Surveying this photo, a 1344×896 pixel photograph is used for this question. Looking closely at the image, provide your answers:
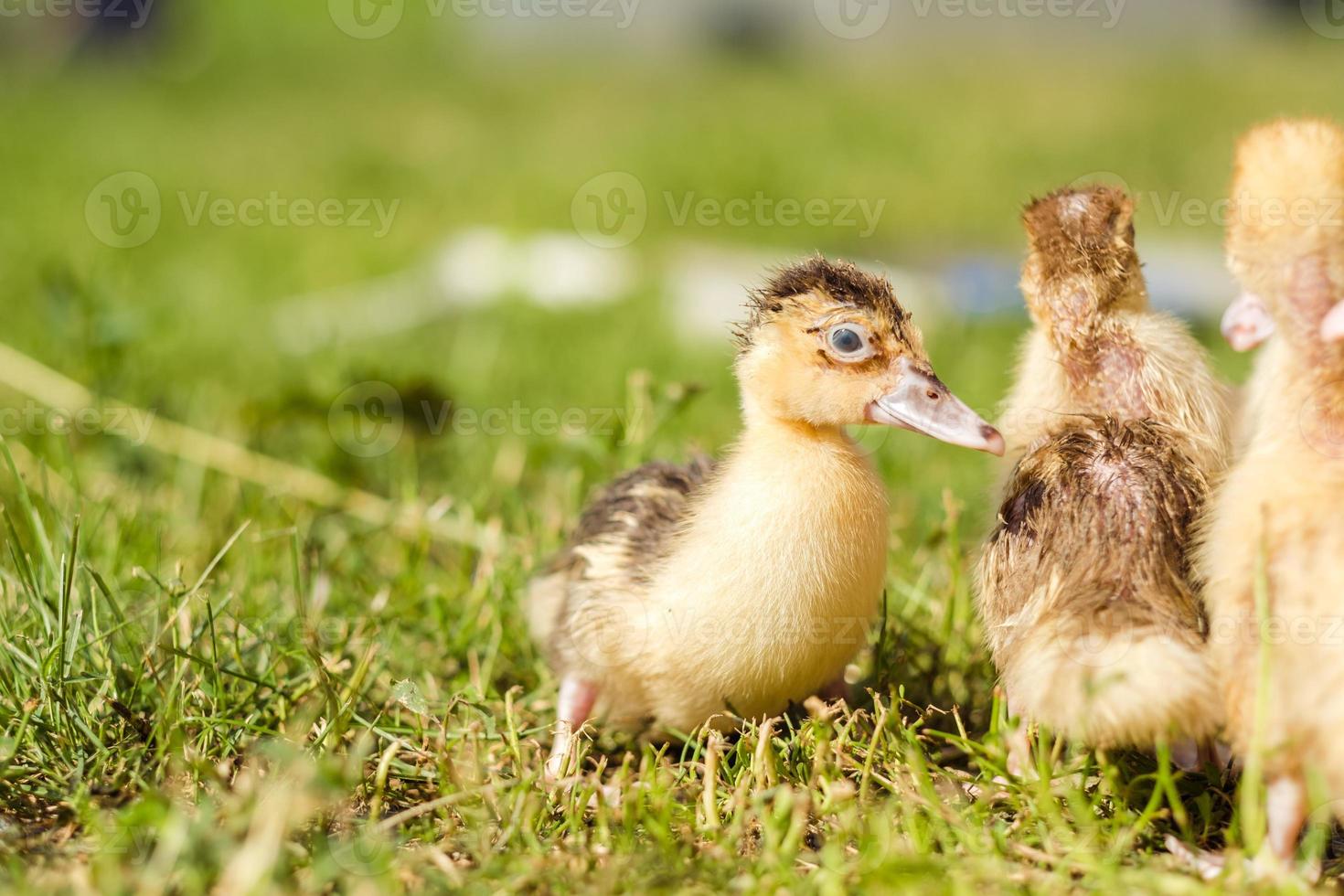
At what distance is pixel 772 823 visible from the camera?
2.02 metres

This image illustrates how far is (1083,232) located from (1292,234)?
388 mm

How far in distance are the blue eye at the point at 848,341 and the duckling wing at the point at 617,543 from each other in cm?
40

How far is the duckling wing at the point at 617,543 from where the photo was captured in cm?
259

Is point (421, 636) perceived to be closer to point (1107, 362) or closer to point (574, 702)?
point (574, 702)

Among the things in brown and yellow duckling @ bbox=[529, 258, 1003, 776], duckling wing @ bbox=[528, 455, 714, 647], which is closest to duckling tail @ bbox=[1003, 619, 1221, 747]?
brown and yellow duckling @ bbox=[529, 258, 1003, 776]

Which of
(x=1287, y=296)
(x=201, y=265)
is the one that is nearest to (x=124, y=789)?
(x=1287, y=296)

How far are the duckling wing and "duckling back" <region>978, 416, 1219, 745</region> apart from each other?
66 cm

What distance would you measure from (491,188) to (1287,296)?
305 inches

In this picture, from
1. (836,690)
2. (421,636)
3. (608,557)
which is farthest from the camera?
(421,636)

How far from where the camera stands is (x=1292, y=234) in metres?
1.99

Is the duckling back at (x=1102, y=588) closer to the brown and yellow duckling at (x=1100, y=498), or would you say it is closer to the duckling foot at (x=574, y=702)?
the brown and yellow duckling at (x=1100, y=498)

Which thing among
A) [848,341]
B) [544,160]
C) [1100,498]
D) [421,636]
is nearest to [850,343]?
[848,341]

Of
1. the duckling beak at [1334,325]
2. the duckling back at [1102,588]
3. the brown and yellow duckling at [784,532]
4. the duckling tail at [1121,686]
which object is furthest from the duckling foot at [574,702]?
the duckling beak at [1334,325]

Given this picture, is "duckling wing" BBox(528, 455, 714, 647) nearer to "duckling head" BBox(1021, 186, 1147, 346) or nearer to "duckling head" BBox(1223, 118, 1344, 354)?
"duckling head" BBox(1021, 186, 1147, 346)
